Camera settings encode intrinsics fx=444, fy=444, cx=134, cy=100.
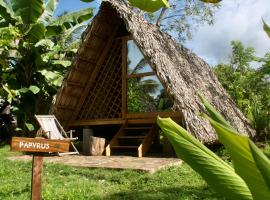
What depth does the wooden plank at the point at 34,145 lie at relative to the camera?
315cm

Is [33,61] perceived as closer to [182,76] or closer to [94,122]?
[94,122]

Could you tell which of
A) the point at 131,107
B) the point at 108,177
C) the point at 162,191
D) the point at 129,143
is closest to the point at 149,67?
the point at 131,107

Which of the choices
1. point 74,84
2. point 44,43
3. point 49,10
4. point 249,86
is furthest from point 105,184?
point 249,86

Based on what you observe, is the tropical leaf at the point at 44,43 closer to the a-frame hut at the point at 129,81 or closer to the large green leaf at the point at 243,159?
the a-frame hut at the point at 129,81

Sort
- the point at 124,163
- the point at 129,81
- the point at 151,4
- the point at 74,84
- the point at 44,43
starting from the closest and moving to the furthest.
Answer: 1. the point at 151,4
2. the point at 124,163
3. the point at 129,81
4. the point at 74,84
5. the point at 44,43

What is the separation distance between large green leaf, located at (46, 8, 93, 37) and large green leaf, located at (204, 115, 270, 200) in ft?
32.4

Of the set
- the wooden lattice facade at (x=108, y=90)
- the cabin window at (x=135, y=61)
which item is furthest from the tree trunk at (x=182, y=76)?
the wooden lattice facade at (x=108, y=90)

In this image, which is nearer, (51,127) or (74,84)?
(51,127)

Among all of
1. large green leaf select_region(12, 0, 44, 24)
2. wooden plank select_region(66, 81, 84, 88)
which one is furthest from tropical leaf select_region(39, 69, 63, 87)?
large green leaf select_region(12, 0, 44, 24)

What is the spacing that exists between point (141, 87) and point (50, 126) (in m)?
2.01

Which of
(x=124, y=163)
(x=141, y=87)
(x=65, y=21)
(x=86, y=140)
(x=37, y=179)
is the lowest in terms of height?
(x=124, y=163)

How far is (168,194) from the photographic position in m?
4.86

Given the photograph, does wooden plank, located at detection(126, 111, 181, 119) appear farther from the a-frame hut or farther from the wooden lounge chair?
the wooden lounge chair

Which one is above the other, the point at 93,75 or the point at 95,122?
the point at 93,75
